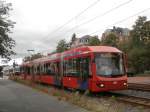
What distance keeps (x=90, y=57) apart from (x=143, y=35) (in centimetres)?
6641

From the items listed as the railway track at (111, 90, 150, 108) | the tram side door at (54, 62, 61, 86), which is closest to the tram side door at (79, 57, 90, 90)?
the railway track at (111, 90, 150, 108)

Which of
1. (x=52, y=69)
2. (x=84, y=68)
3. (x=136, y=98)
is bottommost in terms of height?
(x=136, y=98)

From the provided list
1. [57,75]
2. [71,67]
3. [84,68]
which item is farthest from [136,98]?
[57,75]

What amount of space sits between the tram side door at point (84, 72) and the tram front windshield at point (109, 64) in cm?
74

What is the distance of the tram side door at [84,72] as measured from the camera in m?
22.6

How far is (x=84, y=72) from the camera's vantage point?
23.1 meters

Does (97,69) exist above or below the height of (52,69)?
below

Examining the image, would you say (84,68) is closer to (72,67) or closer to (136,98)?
(72,67)

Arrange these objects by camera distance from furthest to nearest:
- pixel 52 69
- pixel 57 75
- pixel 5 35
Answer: pixel 52 69
pixel 57 75
pixel 5 35

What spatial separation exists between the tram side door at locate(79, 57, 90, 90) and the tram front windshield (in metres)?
0.74

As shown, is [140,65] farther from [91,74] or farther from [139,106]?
[139,106]

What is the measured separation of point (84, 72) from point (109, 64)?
1672 mm

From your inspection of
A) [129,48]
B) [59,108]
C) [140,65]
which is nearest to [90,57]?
[59,108]

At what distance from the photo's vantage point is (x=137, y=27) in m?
88.4
